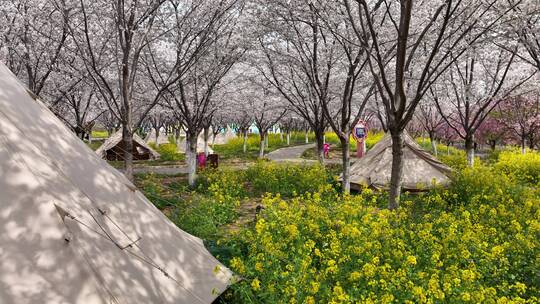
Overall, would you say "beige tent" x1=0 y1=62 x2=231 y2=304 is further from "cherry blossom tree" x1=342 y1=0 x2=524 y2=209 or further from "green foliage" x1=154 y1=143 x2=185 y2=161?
"green foliage" x1=154 y1=143 x2=185 y2=161

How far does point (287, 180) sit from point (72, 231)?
12.3 meters

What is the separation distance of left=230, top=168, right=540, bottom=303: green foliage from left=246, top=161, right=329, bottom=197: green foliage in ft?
21.4

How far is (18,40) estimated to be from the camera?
44.8ft

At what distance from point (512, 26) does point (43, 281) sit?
1278 cm

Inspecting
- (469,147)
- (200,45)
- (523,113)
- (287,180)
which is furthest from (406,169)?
(523,113)

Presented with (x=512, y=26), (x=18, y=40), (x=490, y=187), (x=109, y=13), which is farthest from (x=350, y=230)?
(x=18, y=40)

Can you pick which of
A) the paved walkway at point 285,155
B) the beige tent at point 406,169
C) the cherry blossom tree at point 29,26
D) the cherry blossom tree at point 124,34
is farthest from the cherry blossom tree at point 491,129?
the cherry blossom tree at point 29,26

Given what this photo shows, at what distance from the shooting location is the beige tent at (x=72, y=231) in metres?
3.26

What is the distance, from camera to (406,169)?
49.0 feet

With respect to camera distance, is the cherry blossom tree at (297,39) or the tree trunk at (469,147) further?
the tree trunk at (469,147)

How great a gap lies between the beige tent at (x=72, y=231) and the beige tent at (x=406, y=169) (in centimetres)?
1087

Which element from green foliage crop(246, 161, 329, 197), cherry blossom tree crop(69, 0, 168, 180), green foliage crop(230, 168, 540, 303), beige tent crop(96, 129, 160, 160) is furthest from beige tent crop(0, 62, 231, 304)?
beige tent crop(96, 129, 160, 160)

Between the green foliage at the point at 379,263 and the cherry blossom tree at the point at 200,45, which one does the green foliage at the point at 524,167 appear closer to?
the green foliage at the point at 379,263

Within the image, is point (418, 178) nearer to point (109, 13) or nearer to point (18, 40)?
point (109, 13)
